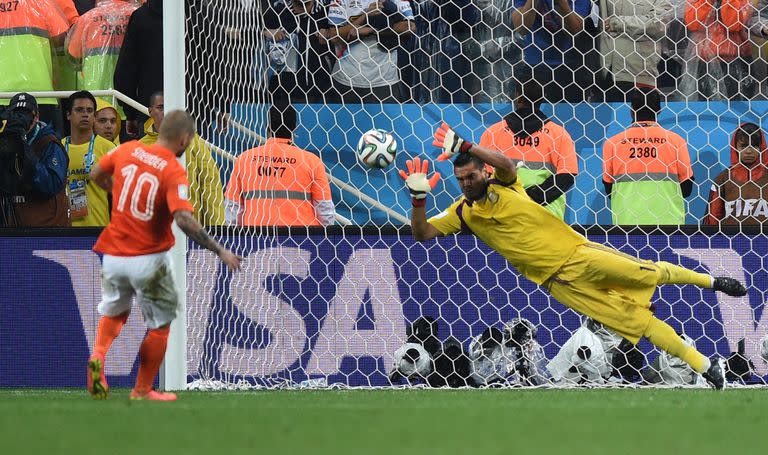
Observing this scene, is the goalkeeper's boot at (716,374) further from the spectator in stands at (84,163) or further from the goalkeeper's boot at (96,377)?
the spectator in stands at (84,163)

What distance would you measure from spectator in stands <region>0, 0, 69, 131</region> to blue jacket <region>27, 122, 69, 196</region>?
1418mm

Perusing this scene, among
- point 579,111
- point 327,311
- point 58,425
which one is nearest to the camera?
point 58,425

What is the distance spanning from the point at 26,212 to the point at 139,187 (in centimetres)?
332

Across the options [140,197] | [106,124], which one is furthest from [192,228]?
[106,124]

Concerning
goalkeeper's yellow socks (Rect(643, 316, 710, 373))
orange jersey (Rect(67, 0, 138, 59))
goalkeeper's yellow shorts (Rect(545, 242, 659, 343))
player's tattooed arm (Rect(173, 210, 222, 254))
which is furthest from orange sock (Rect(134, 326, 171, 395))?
orange jersey (Rect(67, 0, 138, 59))

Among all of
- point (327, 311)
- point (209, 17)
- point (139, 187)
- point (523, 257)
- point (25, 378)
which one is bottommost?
point (25, 378)

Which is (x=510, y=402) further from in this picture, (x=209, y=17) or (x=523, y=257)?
(x=209, y=17)

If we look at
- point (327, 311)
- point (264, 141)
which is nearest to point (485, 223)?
point (327, 311)

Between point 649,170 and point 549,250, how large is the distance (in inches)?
77.6

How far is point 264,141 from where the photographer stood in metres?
9.62

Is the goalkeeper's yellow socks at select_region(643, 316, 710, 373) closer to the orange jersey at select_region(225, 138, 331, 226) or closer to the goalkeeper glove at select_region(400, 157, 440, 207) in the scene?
the goalkeeper glove at select_region(400, 157, 440, 207)

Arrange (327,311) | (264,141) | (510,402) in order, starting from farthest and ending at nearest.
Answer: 1. (264,141)
2. (327,311)
3. (510,402)

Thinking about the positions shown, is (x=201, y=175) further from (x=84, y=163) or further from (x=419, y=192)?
(x=419, y=192)

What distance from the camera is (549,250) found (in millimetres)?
8117
